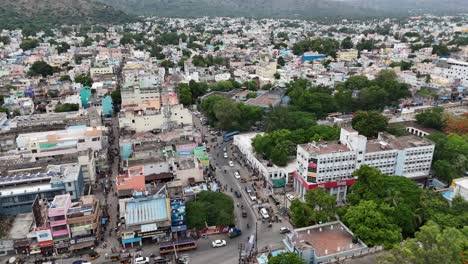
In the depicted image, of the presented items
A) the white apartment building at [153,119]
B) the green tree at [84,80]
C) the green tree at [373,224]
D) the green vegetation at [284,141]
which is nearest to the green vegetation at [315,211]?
the green tree at [373,224]

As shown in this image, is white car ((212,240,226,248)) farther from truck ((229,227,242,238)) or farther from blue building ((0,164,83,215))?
blue building ((0,164,83,215))

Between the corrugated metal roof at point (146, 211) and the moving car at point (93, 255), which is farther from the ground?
the corrugated metal roof at point (146, 211)

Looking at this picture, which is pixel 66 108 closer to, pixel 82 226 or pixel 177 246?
pixel 82 226

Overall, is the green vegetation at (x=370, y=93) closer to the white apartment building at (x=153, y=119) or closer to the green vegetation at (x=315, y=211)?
the white apartment building at (x=153, y=119)

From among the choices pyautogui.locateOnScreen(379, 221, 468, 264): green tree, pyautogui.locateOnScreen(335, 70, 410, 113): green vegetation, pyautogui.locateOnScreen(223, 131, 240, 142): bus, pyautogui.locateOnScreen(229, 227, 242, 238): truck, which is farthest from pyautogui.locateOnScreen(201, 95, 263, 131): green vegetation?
pyautogui.locateOnScreen(379, 221, 468, 264): green tree

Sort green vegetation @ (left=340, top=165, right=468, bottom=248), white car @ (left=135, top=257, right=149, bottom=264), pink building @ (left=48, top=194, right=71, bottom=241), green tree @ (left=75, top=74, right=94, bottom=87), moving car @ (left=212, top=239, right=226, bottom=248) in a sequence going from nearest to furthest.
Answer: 1. green vegetation @ (left=340, top=165, right=468, bottom=248)
2. white car @ (left=135, top=257, right=149, bottom=264)
3. pink building @ (left=48, top=194, right=71, bottom=241)
4. moving car @ (left=212, top=239, right=226, bottom=248)
5. green tree @ (left=75, top=74, right=94, bottom=87)

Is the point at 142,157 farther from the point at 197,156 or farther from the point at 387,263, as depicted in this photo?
the point at 387,263

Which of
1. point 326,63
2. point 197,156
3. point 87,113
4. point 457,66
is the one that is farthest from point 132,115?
point 457,66
